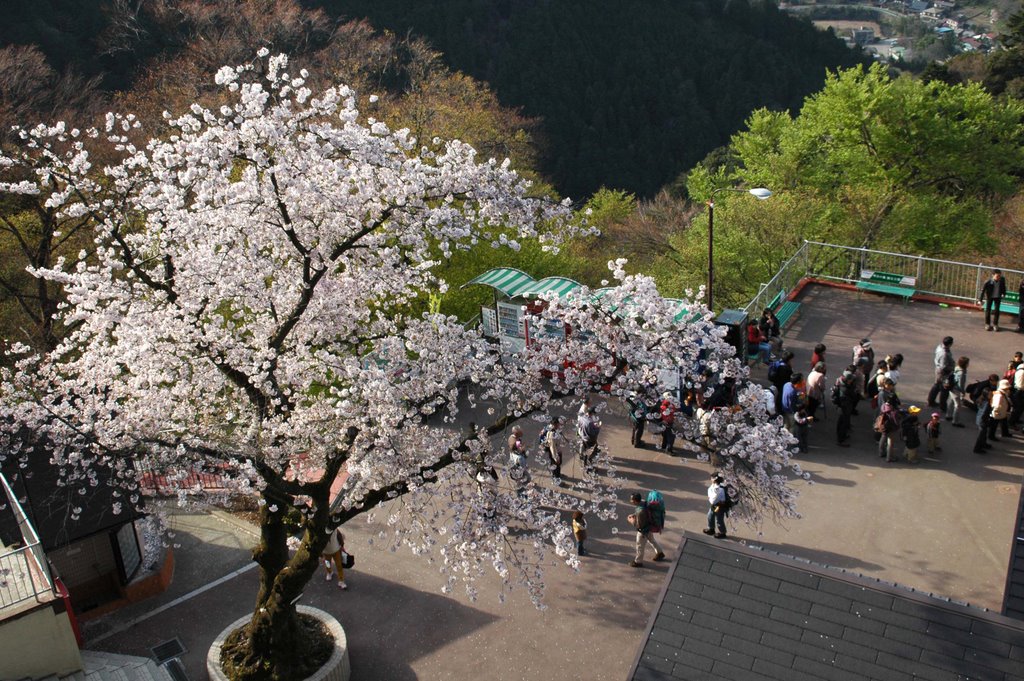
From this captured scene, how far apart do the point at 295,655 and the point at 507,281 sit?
31.8 ft

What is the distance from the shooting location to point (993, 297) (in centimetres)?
2059

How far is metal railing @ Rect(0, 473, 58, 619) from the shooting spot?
1277 centimetres

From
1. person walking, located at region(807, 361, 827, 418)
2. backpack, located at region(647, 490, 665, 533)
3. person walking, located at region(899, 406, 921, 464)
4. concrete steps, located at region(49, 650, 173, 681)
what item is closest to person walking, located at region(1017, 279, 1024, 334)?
person walking, located at region(899, 406, 921, 464)

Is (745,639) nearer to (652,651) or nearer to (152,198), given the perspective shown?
(652,651)

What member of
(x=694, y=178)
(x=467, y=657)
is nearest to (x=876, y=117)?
(x=694, y=178)

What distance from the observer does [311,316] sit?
40.4ft

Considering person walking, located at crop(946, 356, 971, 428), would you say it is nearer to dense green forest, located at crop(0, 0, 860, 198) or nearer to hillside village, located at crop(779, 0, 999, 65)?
dense green forest, located at crop(0, 0, 860, 198)

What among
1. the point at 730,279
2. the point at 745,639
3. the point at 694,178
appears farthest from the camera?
the point at 694,178

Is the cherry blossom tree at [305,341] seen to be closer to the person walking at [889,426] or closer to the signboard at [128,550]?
the signboard at [128,550]

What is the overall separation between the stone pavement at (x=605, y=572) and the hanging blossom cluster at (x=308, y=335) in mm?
2275

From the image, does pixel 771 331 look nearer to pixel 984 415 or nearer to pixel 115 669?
pixel 984 415

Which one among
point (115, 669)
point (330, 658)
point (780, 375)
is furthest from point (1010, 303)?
point (115, 669)

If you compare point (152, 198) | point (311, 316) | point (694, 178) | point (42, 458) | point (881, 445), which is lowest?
point (694, 178)

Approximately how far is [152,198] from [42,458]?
659cm
